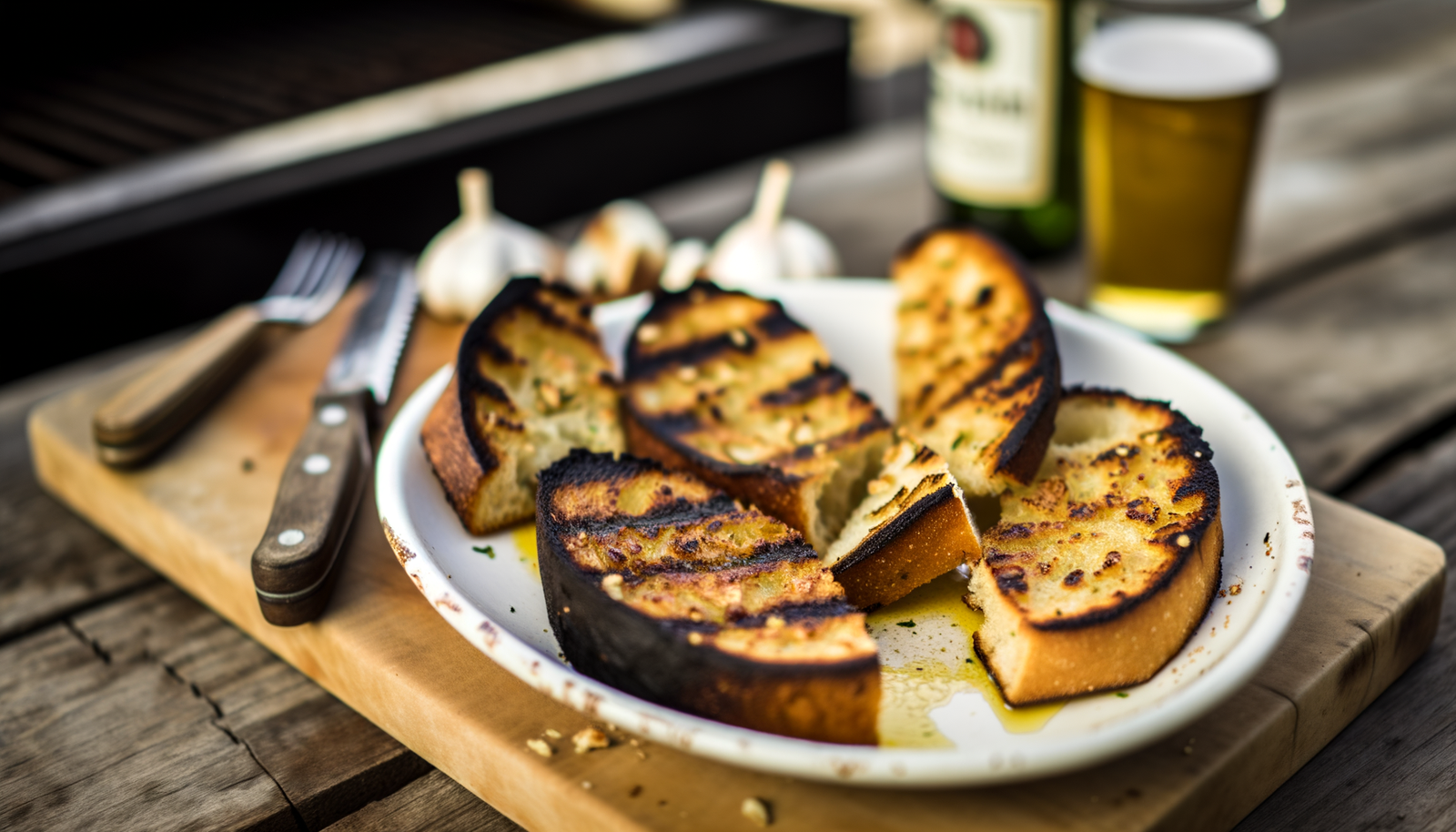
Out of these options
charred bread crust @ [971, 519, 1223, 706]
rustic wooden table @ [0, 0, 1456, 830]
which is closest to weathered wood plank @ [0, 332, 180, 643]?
rustic wooden table @ [0, 0, 1456, 830]

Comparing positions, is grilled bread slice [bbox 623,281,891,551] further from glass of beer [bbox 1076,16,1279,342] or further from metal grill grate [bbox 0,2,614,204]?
metal grill grate [bbox 0,2,614,204]

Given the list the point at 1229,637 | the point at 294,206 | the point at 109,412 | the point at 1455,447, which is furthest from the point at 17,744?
the point at 1455,447

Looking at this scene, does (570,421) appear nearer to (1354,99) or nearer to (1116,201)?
(1116,201)

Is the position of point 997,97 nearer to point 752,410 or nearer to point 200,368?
point 752,410

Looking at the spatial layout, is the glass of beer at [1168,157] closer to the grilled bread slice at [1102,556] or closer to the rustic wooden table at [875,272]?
the rustic wooden table at [875,272]

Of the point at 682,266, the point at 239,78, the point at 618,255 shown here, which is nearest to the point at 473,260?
the point at 618,255

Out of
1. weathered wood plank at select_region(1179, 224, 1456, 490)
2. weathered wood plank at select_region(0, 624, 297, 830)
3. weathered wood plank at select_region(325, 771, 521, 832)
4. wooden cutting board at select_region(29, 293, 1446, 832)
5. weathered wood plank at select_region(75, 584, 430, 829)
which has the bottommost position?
weathered wood plank at select_region(1179, 224, 1456, 490)
